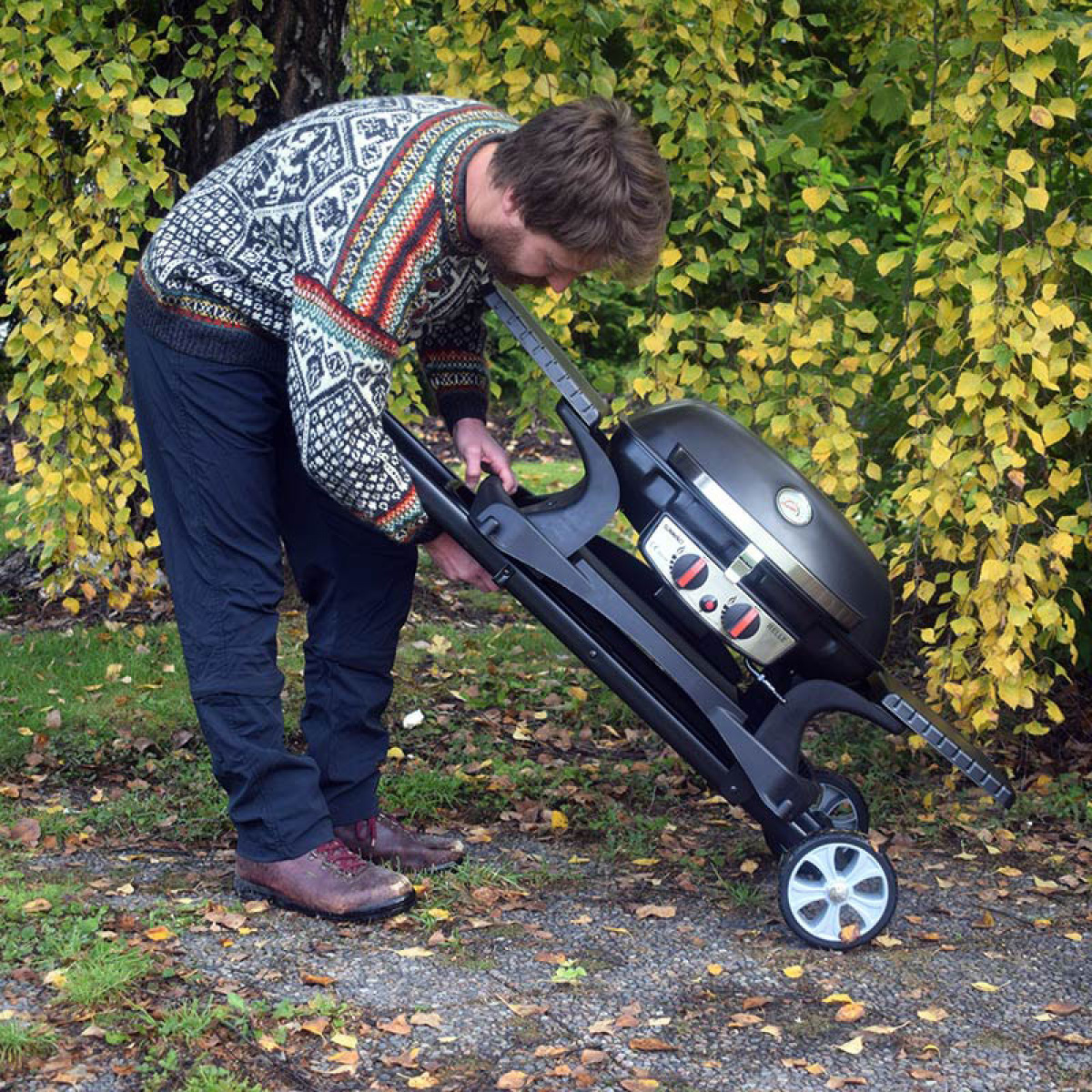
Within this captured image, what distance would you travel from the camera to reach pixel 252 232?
10.5 ft

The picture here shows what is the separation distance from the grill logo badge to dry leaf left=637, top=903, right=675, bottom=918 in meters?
0.97

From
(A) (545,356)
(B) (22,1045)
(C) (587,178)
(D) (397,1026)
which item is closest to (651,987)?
(D) (397,1026)

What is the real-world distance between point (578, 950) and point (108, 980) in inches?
38.2

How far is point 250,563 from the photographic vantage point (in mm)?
3396

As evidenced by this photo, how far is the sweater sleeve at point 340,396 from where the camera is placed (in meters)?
3.00

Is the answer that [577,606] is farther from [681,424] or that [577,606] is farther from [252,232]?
[252,232]

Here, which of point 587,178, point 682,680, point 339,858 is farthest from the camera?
point 339,858

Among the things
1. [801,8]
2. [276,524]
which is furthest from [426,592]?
[276,524]

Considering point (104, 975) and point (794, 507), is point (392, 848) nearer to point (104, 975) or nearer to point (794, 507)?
point (104, 975)

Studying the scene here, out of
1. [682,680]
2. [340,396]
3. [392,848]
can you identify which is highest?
[340,396]

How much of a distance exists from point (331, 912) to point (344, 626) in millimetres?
636

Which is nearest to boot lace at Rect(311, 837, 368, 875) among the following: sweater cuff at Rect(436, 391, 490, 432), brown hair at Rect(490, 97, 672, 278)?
sweater cuff at Rect(436, 391, 490, 432)

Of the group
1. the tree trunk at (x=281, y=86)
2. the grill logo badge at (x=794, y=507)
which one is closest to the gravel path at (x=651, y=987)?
the grill logo badge at (x=794, y=507)

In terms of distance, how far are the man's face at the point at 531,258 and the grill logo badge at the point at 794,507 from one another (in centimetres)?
61
